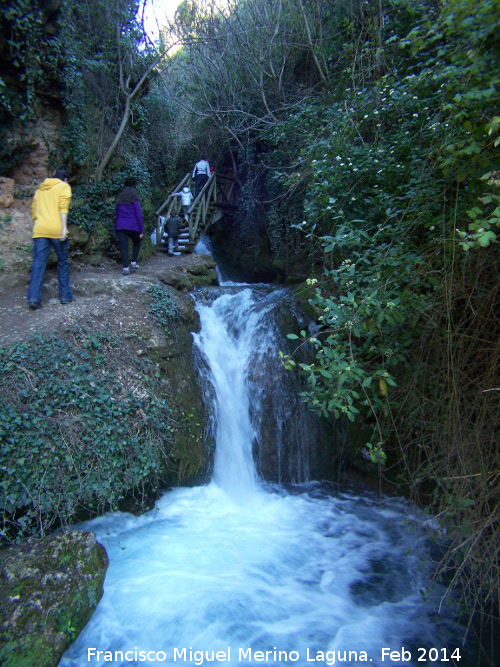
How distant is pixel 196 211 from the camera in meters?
11.8

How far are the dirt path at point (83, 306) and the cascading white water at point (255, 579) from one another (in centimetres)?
161

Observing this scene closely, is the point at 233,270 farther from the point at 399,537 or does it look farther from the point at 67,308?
the point at 399,537

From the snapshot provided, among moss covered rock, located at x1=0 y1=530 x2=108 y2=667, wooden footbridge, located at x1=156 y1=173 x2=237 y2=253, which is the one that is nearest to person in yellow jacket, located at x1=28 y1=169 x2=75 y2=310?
moss covered rock, located at x1=0 y1=530 x2=108 y2=667

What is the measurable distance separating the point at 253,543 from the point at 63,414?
266cm

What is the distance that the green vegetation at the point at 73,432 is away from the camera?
4.04 meters

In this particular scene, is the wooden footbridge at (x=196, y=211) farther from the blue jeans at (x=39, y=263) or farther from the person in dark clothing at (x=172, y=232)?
the blue jeans at (x=39, y=263)

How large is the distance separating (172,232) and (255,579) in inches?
320

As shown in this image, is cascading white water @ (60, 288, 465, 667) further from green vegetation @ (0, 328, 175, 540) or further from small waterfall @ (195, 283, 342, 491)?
green vegetation @ (0, 328, 175, 540)

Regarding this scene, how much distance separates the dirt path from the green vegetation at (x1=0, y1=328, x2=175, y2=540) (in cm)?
34

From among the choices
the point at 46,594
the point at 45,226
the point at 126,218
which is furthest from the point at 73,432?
the point at 126,218

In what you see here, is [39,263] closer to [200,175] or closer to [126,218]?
[126,218]

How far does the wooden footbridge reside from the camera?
34.7 feet

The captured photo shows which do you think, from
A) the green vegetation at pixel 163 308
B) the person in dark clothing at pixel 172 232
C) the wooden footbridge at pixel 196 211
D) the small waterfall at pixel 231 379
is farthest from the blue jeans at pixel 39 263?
the wooden footbridge at pixel 196 211

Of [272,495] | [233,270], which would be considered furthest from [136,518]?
[233,270]
